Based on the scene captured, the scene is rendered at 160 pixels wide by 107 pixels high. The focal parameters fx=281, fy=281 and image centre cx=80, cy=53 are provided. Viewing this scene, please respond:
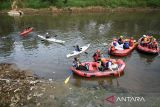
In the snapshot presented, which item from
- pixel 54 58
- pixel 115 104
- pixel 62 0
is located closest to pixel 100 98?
pixel 115 104

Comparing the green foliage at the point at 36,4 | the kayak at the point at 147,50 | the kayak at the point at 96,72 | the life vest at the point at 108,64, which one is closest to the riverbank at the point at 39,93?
the kayak at the point at 96,72

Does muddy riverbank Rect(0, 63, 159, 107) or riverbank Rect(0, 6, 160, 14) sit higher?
riverbank Rect(0, 6, 160, 14)

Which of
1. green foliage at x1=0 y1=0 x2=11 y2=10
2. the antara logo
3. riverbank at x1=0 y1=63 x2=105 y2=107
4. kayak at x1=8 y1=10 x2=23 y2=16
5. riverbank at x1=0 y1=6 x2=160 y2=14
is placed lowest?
the antara logo

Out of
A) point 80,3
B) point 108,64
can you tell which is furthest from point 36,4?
point 108,64

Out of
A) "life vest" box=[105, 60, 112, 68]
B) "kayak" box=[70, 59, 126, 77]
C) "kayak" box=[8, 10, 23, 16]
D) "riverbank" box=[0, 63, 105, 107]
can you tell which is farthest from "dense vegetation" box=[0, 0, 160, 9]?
"riverbank" box=[0, 63, 105, 107]

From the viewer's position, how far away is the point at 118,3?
175 feet

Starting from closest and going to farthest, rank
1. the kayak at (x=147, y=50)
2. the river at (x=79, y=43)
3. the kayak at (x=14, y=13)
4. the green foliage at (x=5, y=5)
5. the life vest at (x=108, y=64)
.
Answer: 1. the river at (x=79, y=43)
2. the life vest at (x=108, y=64)
3. the kayak at (x=147, y=50)
4. the kayak at (x=14, y=13)
5. the green foliage at (x=5, y=5)

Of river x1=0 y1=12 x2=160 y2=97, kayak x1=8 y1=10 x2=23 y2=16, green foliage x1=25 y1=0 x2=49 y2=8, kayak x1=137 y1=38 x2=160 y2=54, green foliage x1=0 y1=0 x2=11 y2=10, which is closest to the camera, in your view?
river x1=0 y1=12 x2=160 y2=97

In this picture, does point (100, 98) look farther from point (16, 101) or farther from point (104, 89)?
point (16, 101)

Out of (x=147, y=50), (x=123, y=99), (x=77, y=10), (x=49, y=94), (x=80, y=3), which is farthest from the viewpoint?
(x=80, y=3)

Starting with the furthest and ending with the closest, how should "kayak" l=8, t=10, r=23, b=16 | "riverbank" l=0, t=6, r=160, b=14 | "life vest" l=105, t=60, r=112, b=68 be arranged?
1. "riverbank" l=0, t=6, r=160, b=14
2. "kayak" l=8, t=10, r=23, b=16
3. "life vest" l=105, t=60, r=112, b=68

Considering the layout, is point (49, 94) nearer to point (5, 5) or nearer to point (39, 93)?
point (39, 93)

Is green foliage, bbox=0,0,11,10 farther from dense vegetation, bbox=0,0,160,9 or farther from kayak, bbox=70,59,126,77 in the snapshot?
kayak, bbox=70,59,126,77

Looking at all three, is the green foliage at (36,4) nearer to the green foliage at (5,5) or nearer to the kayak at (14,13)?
the kayak at (14,13)
